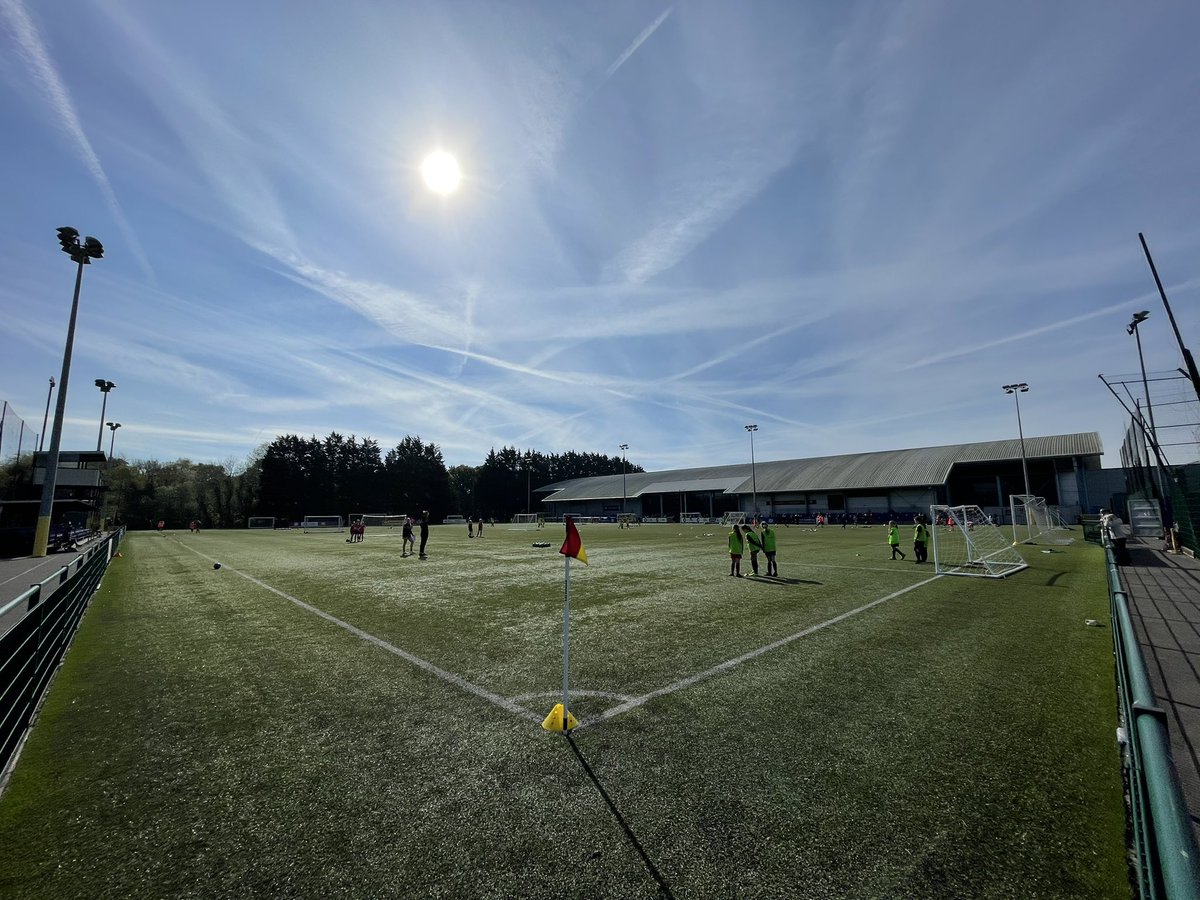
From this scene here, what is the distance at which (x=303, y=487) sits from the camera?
89875mm

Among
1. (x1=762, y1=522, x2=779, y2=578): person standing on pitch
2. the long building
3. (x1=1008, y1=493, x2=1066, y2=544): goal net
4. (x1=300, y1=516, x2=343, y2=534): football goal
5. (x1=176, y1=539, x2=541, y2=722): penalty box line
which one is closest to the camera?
(x1=176, y1=539, x2=541, y2=722): penalty box line

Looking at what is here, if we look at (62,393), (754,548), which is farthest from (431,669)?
(62,393)

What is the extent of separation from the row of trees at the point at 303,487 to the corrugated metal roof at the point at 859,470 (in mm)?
32601

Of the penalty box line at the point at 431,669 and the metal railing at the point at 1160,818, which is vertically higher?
the metal railing at the point at 1160,818

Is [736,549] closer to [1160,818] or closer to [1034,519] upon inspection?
[1160,818]

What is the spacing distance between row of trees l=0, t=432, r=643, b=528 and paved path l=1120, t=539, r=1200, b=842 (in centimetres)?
9581

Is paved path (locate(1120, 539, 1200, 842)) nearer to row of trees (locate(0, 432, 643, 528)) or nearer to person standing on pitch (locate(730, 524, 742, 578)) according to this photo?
person standing on pitch (locate(730, 524, 742, 578))

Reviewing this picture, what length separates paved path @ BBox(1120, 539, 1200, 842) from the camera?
508 centimetres

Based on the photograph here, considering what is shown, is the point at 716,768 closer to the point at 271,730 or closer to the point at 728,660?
the point at 728,660

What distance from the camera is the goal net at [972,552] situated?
17.4 metres

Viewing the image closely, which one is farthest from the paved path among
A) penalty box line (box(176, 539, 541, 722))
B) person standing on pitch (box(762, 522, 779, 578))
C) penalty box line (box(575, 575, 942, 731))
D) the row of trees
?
the row of trees

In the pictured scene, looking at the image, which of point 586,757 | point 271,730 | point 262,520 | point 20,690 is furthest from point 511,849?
point 262,520

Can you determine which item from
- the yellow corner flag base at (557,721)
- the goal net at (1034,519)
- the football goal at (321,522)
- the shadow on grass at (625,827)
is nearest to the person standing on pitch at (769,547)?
the yellow corner flag base at (557,721)

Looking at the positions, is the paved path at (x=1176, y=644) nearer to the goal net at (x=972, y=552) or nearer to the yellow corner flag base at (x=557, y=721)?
the goal net at (x=972, y=552)
